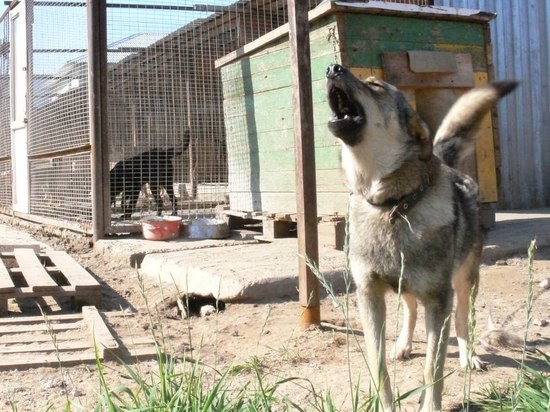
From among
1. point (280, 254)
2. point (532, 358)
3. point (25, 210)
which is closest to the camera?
point (532, 358)

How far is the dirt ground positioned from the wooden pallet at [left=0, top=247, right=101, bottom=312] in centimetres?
20

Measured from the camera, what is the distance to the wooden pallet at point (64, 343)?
343cm

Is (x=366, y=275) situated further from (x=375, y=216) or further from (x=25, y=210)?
(x=25, y=210)

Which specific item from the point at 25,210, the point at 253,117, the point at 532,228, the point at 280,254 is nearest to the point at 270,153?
the point at 253,117

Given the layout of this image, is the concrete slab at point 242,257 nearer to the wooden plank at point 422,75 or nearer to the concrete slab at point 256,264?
the concrete slab at point 256,264

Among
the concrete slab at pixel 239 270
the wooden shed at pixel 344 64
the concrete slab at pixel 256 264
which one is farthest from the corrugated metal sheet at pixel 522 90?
the concrete slab at pixel 239 270

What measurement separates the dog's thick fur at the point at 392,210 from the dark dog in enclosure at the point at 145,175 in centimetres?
541

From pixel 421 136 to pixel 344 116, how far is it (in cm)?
36

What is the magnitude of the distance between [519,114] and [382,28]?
3985mm

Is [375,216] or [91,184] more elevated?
[91,184]

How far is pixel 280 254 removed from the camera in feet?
18.5

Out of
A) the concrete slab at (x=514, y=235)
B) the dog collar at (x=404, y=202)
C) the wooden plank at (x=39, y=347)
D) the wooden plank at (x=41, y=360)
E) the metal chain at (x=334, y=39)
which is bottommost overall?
the wooden plank at (x=41, y=360)

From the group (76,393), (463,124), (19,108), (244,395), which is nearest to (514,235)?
(463,124)

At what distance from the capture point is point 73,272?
5414mm
